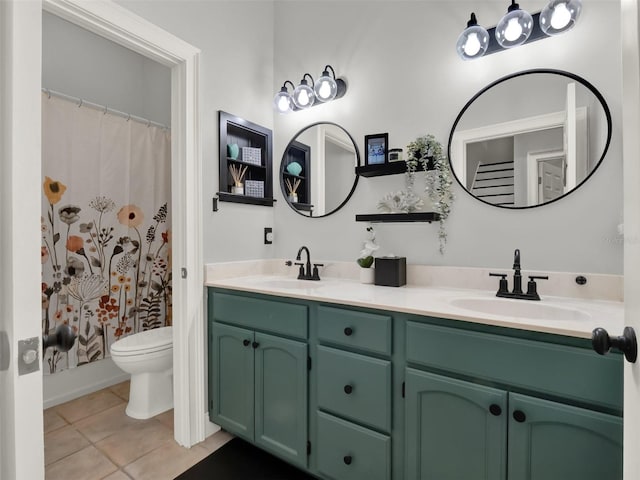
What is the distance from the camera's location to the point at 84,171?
2.27m

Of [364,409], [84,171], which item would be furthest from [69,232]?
[364,409]

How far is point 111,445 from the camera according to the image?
5.90 feet

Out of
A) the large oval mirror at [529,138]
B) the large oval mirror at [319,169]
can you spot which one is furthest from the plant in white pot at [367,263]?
the large oval mirror at [529,138]

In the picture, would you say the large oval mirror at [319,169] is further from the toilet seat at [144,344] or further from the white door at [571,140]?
the toilet seat at [144,344]

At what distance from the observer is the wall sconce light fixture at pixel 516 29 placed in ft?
4.50

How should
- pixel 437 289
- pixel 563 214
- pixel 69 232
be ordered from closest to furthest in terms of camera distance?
pixel 563 214 → pixel 437 289 → pixel 69 232

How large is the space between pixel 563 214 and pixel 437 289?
24.5 inches

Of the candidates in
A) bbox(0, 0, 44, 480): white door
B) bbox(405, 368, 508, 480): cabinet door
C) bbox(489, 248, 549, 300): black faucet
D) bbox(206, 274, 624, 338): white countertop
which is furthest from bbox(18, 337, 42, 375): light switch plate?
bbox(489, 248, 549, 300): black faucet

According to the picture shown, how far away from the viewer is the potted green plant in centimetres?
172

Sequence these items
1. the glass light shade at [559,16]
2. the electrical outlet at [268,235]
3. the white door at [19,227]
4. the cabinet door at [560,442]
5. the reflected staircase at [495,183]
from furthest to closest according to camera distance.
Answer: the electrical outlet at [268,235], the reflected staircase at [495,183], the glass light shade at [559,16], the cabinet door at [560,442], the white door at [19,227]

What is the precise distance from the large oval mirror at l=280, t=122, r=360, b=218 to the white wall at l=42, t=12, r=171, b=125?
1.28m

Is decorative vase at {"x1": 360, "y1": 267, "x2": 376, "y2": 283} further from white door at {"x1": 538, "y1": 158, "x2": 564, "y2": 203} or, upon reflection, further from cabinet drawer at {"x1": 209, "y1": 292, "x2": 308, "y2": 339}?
white door at {"x1": 538, "y1": 158, "x2": 564, "y2": 203}

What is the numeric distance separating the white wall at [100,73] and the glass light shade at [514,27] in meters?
2.42

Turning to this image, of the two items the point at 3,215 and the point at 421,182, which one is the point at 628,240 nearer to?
the point at 3,215
